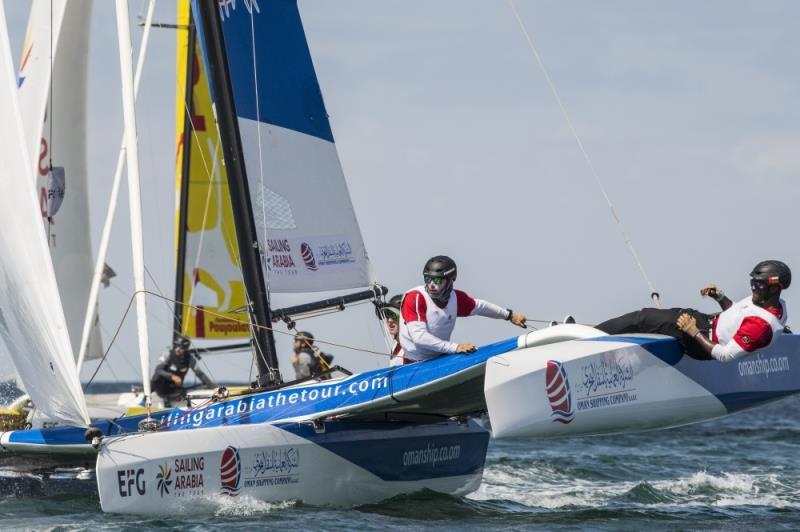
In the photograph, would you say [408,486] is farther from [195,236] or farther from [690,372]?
[195,236]

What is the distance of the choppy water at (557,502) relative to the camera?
9898 mm

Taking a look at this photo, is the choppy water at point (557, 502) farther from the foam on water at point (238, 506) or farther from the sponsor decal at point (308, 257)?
the sponsor decal at point (308, 257)

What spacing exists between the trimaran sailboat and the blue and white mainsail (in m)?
0.02

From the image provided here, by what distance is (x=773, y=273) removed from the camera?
29.9 ft

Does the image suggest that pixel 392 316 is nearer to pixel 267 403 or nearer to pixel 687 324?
pixel 267 403

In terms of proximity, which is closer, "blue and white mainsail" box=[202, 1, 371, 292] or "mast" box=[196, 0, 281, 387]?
"mast" box=[196, 0, 281, 387]

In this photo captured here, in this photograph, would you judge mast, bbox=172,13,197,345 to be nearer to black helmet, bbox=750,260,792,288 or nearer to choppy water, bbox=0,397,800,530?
choppy water, bbox=0,397,800,530

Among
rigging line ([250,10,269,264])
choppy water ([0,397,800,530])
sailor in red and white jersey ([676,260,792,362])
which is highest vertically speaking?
rigging line ([250,10,269,264])

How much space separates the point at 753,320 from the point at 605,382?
1.02 meters

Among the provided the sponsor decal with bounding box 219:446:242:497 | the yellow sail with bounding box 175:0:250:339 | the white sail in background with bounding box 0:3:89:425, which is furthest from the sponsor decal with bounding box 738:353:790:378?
the yellow sail with bounding box 175:0:250:339

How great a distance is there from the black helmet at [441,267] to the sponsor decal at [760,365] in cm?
208

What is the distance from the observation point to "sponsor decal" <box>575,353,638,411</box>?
30.1 ft

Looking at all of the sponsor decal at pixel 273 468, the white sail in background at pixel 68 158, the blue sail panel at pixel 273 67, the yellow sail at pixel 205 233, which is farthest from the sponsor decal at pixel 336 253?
the yellow sail at pixel 205 233

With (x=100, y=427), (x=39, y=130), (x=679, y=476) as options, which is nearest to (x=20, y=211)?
(x=100, y=427)
